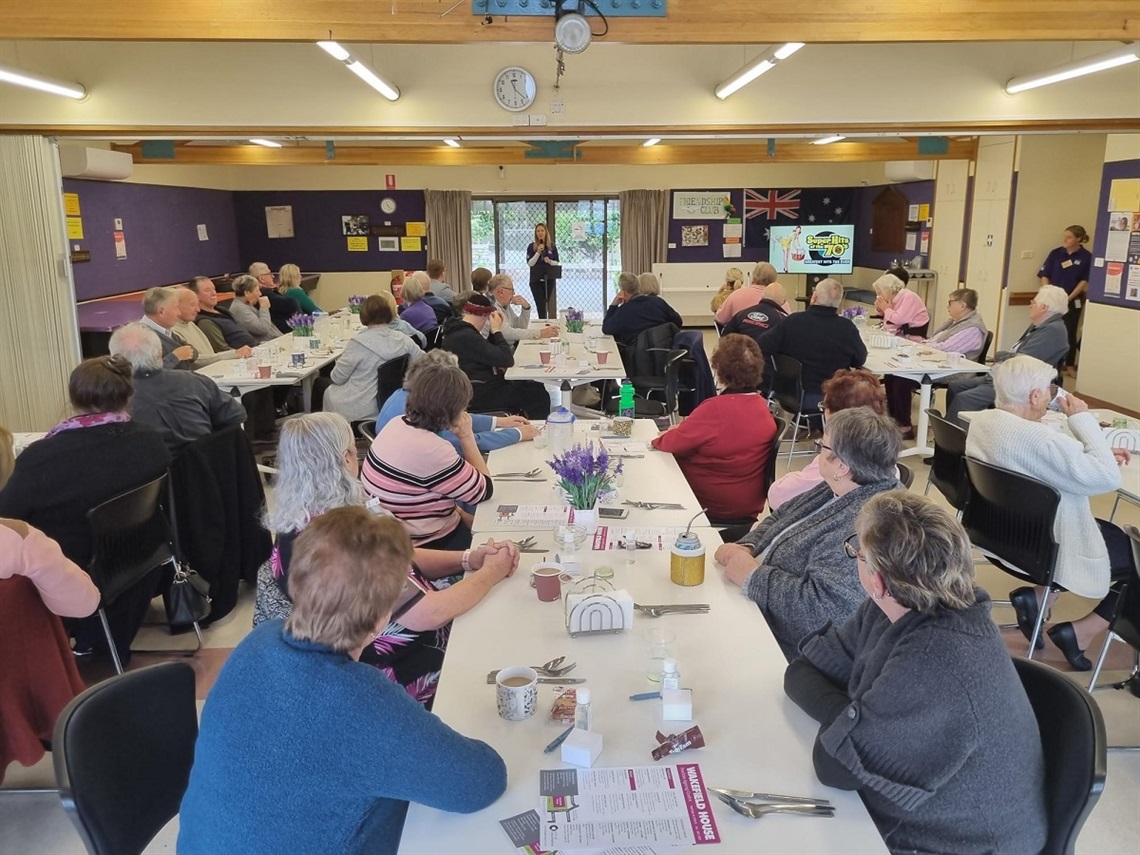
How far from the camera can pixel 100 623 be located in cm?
358

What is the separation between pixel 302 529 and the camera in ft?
7.94

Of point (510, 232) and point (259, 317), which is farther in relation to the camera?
point (510, 232)

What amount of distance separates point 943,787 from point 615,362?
5.14 metres

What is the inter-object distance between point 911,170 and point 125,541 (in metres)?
11.9

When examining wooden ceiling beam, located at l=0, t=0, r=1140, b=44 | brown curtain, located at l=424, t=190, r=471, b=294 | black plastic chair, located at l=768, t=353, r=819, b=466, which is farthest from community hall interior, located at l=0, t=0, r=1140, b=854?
brown curtain, located at l=424, t=190, r=471, b=294

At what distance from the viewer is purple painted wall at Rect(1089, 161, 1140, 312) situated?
321 inches

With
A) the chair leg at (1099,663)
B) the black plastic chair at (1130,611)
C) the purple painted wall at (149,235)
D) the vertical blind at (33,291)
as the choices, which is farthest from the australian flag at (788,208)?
the black plastic chair at (1130,611)

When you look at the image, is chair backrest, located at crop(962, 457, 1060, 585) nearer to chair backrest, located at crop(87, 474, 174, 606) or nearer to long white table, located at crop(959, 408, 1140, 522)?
long white table, located at crop(959, 408, 1140, 522)

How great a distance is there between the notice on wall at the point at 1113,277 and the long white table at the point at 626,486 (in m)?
6.39

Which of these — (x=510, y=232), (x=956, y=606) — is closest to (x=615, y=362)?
(x=956, y=606)

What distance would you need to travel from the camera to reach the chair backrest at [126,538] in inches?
124

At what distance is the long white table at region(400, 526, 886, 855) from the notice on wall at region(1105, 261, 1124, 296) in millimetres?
7632

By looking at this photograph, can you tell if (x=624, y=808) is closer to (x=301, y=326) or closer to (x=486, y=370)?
(x=486, y=370)

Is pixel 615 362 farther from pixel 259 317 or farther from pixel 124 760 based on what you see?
pixel 124 760
